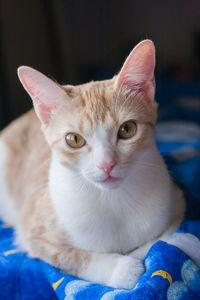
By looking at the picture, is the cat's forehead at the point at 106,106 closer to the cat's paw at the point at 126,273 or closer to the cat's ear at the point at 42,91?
the cat's ear at the point at 42,91

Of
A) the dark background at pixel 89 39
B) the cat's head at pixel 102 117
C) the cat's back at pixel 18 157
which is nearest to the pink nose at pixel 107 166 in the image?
the cat's head at pixel 102 117

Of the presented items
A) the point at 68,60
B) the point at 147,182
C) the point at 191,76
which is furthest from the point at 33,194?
the point at 191,76

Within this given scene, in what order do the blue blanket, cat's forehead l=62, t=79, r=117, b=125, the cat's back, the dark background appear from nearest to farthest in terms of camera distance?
the blue blanket, cat's forehead l=62, t=79, r=117, b=125, the cat's back, the dark background

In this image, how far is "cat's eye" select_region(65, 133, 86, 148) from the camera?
105cm

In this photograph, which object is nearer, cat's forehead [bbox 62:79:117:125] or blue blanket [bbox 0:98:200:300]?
blue blanket [bbox 0:98:200:300]

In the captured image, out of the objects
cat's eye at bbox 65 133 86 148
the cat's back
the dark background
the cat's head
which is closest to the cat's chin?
the cat's head

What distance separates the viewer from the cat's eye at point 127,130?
3.45 feet

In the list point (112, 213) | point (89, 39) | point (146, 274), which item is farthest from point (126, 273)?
point (89, 39)

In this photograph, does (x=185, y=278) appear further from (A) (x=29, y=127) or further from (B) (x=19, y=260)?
(A) (x=29, y=127)

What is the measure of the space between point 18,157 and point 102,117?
97 centimetres

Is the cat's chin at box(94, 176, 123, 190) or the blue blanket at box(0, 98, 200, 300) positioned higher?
the cat's chin at box(94, 176, 123, 190)

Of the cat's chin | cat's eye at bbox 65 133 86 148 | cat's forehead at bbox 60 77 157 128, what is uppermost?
cat's forehead at bbox 60 77 157 128

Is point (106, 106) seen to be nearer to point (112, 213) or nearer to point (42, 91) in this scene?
point (42, 91)

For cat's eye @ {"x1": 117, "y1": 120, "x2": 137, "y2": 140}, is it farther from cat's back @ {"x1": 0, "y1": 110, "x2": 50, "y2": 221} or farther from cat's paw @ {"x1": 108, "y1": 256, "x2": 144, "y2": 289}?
cat's back @ {"x1": 0, "y1": 110, "x2": 50, "y2": 221}
